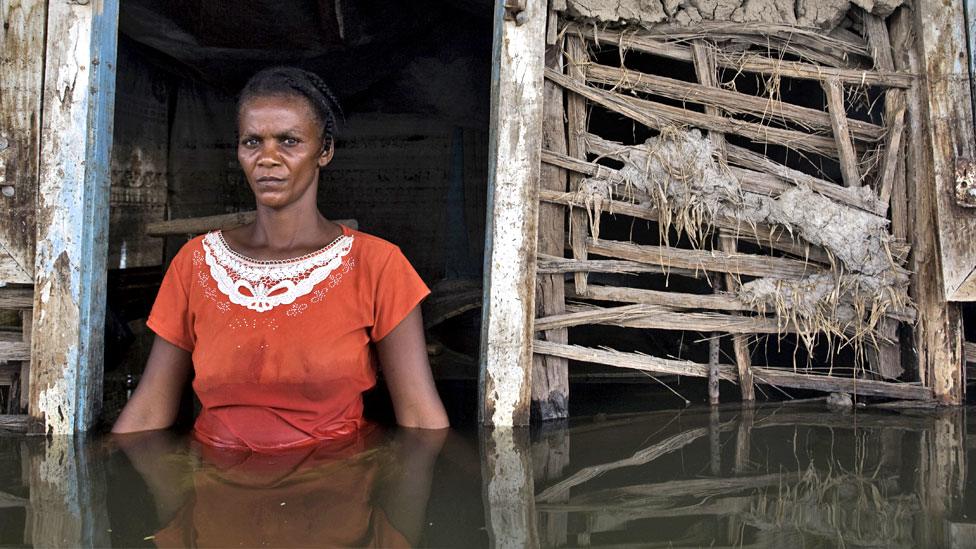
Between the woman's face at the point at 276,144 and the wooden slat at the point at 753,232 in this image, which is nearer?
the woman's face at the point at 276,144

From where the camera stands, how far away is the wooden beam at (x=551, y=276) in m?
3.12

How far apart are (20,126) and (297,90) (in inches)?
41.6

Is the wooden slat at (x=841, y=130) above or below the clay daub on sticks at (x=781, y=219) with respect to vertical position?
above

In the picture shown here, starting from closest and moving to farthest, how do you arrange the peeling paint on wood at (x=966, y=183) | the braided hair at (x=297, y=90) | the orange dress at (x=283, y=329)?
1. the orange dress at (x=283, y=329)
2. the braided hair at (x=297, y=90)
3. the peeling paint on wood at (x=966, y=183)

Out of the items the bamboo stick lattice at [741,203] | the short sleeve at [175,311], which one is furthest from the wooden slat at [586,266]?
the short sleeve at [175,311]

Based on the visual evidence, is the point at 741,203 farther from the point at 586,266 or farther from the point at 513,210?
the point at 513,210

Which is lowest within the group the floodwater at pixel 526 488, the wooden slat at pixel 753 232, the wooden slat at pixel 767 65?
the floodwater at pixel 526 488

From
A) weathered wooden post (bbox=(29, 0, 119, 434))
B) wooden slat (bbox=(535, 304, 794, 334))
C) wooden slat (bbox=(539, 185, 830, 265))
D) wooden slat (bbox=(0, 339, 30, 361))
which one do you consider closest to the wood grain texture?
wooden slat (bbox=(539, 185, 830, 265))

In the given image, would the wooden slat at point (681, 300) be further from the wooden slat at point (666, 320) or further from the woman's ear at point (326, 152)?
the woman's ear at point (326, 152)

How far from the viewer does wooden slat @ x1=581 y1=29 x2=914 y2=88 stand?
3.17m

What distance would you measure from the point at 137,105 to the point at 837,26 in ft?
14.5

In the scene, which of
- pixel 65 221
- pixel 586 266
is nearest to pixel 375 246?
pixel 586 266

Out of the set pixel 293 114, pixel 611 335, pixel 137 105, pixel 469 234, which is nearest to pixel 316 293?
pixel 293 114

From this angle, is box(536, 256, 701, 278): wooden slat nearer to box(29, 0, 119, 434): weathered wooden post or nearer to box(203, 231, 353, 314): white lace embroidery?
box(203, 231, 353, 314): white lace embroidery
